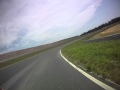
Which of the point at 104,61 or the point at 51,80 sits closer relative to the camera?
the point at 51,80

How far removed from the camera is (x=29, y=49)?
59.9 metres

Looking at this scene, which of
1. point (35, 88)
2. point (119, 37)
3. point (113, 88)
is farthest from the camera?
point (119, 37)

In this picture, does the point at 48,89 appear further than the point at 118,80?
Yes

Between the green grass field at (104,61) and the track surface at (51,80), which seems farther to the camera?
the green grass field at (104,61)

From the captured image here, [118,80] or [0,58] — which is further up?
[0,58]

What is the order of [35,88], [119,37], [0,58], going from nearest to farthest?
[35,88] < [119,37] < [0,58]

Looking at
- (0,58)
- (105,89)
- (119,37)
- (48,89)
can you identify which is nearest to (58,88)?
(48,89)

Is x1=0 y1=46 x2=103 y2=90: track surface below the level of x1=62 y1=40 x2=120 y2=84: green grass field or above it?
above

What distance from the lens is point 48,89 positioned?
6684 millimetres

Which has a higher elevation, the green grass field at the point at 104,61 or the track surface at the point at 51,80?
the track surface at the point at 51,80

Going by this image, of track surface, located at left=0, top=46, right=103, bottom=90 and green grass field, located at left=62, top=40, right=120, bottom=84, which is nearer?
track surface, located at left=0, top=46, right=103, bottom=90

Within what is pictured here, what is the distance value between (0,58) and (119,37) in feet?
102

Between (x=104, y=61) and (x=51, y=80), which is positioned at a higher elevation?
(x=51, y=80)

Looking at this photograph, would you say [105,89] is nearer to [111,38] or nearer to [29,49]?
[111,38]
